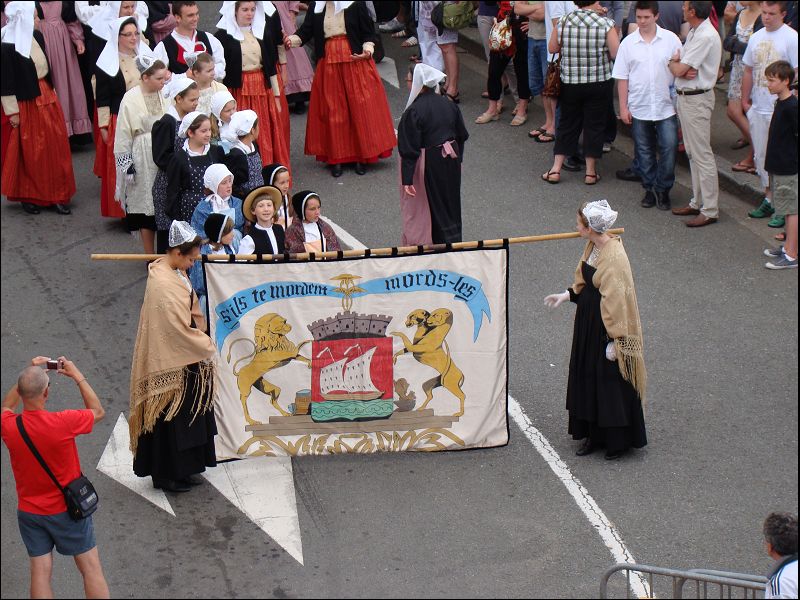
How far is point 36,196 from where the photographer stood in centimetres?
1177

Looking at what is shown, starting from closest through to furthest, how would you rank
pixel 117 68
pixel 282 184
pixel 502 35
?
pixel 282 184, pixel 117 68, pixel 502 35

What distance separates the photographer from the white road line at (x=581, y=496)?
705 centimetres

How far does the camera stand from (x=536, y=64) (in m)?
13.0

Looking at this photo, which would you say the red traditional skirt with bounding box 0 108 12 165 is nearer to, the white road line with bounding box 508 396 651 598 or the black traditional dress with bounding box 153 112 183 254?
the black traditional dress with bounding box 153 112 183 254

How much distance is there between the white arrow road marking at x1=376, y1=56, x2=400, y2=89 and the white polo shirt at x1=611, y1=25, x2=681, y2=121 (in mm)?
Result: 3966

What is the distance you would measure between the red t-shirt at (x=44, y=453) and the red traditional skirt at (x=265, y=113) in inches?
224

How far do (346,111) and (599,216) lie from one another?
5.31m

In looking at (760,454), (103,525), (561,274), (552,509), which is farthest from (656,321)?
(103,525)

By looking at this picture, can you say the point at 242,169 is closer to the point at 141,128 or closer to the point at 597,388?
the point at 141,128

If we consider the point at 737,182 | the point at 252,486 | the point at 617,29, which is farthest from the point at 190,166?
the point at 737,182

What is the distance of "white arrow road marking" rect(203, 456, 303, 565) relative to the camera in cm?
733

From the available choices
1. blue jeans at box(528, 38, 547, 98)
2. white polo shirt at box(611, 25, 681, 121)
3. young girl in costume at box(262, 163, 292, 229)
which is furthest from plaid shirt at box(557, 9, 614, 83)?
young girl in costume at box(262, 163, 292, 229)

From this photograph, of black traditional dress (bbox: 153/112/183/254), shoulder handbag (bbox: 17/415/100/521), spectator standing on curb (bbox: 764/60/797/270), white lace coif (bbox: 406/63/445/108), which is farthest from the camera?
spectator standing on curb (bbox: 764/60/797/270)

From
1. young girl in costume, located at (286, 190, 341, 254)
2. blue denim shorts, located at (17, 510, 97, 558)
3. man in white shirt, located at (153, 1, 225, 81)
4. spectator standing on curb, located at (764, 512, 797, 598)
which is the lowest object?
blue denim shorts, located at (17, 510, 97, 558)
